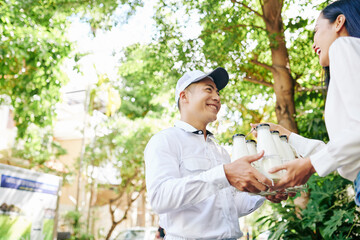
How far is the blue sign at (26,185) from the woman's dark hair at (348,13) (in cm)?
405

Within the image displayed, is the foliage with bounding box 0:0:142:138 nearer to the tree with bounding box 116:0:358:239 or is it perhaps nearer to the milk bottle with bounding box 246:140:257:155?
the tree with bounding box 116:0:358:239

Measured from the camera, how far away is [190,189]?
68.2 inches

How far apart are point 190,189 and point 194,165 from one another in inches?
15.4

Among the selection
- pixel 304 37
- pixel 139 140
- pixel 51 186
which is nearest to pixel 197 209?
pixel 51 186

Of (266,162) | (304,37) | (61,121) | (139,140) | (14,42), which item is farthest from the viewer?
(61,121)

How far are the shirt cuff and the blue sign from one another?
12.9 feet

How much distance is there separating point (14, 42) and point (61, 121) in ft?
61.4

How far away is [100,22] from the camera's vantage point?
6551 millimetres

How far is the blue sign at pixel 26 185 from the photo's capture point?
14.3 feet

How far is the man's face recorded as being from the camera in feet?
7.80

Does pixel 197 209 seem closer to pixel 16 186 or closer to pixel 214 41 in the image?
pixel 16 186

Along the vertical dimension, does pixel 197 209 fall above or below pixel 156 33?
below

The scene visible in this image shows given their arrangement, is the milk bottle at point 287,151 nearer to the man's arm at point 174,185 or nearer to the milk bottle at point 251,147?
the milk bottle at point 251,147

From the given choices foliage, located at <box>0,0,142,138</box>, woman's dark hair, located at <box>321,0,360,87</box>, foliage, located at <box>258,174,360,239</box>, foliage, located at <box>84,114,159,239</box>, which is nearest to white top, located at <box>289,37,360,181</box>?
woman's dark hair, located at <box>321,0,360,87</box>
